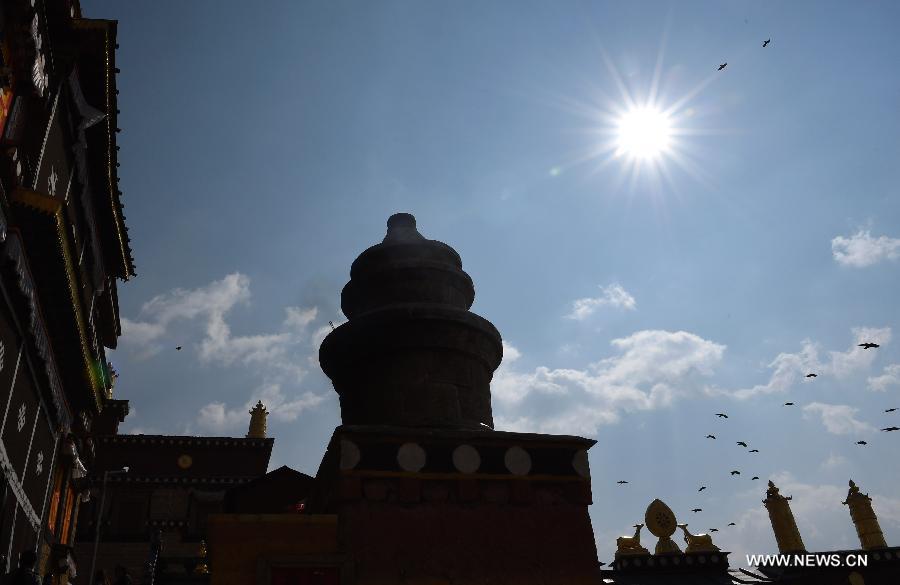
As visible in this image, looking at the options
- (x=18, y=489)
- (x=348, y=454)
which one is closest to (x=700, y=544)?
(x=348, y=454)

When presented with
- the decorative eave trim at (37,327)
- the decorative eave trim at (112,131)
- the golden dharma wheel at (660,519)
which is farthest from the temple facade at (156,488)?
the golden dharma wheel at (660,519)

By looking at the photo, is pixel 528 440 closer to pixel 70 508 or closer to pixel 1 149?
pixel 1 149

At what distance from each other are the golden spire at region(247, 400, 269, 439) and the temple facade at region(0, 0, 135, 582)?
2089 centimetres

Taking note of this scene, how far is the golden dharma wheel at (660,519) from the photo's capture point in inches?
632

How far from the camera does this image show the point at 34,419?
12.9 metres

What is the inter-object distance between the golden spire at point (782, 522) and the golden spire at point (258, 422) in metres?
28.4

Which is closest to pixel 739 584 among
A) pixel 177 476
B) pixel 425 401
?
pixel 425 401

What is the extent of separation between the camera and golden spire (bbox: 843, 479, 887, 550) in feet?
65.6

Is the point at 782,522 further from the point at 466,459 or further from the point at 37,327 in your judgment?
the point at 37,327

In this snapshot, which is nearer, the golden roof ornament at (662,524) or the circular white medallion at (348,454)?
the circular white medallion at (348,454)

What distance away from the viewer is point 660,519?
16.2 meters

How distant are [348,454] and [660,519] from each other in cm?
1146

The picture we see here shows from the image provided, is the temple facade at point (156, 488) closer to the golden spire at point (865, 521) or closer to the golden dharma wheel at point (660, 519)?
the golden dharma wheel at point (660, 519)

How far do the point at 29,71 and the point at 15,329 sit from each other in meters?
4.20
